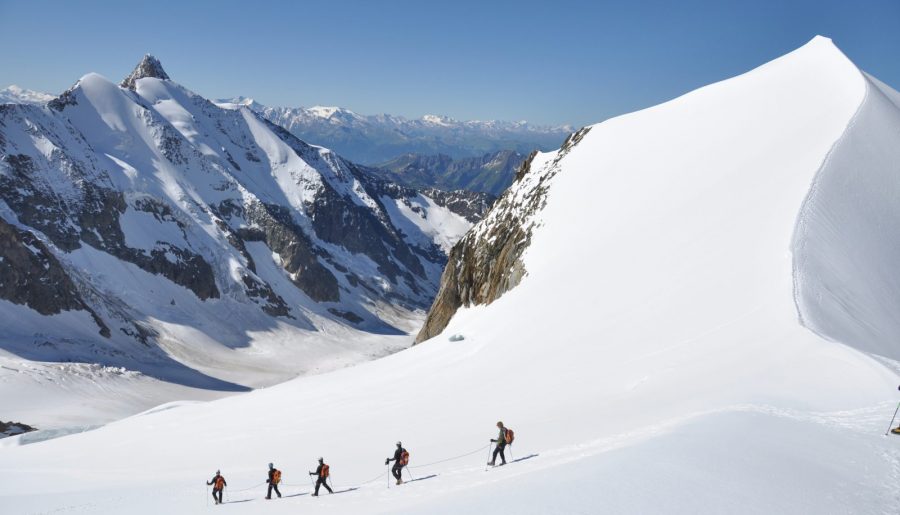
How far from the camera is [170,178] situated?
186 meters

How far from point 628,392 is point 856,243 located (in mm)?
16105

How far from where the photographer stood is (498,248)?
62.5 meters

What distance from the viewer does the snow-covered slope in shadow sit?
22.9 metres

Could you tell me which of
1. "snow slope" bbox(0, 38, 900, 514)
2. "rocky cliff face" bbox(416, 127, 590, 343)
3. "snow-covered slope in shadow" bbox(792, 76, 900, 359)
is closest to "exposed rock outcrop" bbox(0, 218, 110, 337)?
"rocky cliff face" bbox(416, 127, 590, 343)

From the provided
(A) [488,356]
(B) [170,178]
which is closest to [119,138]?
(B) [170,178]

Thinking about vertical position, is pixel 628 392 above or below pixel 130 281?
below

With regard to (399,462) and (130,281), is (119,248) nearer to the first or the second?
(130,281)

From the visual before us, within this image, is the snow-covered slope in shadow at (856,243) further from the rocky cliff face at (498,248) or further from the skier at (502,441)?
the rocky cliff face at (498,248)

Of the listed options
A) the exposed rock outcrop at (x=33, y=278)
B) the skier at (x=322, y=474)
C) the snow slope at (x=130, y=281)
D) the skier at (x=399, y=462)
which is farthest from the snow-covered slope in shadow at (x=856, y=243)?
the exposed rock outcrop at (x=33, y=278)

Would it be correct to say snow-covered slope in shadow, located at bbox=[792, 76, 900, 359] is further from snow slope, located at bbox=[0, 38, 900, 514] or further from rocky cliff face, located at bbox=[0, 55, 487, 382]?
rocky cliff face, located at bbox=[0, 55, 487, 382]

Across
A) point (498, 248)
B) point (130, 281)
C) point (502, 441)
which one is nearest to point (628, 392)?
point (502, 441)

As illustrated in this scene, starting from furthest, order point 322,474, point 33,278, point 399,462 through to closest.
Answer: point 33,278 < point 322,474 < point 399,462

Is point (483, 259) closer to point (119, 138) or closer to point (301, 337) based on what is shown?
point (301, 337)

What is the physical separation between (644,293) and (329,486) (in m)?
20.8
